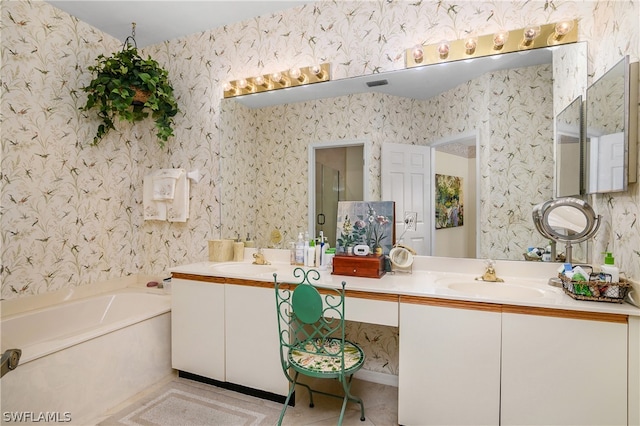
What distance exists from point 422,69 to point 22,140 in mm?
2770

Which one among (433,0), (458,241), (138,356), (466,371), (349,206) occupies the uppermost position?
(433,0)

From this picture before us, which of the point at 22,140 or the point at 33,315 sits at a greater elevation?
the point at 22,140

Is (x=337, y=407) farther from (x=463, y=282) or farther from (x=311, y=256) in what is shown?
(x=463, y=282)

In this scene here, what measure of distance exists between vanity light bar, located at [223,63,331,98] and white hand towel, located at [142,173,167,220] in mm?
1090

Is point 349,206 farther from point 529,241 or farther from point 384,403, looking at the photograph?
point 384,403

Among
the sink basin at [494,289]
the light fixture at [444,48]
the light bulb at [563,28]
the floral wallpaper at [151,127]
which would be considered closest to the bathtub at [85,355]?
the floral wallpaper at [151,127]

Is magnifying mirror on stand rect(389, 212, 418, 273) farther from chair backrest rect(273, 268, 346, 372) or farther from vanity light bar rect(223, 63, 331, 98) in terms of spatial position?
vanity light bar rect(223, 63, 331, 98)

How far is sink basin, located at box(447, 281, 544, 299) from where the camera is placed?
5.47 ft

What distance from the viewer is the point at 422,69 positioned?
2.01 meters

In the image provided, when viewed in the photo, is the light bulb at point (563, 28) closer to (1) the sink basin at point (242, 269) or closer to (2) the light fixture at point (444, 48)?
(2) the light fixture at point (444, 48)

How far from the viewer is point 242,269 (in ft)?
7.50

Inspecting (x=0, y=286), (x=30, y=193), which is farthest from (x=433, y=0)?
(x=0, y=286)

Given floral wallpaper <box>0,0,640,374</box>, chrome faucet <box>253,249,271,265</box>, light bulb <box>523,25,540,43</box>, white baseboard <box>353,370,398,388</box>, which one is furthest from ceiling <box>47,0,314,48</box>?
white baseboard <box>353,370,398,388</box>

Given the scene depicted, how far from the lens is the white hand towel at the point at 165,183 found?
2.73 m
